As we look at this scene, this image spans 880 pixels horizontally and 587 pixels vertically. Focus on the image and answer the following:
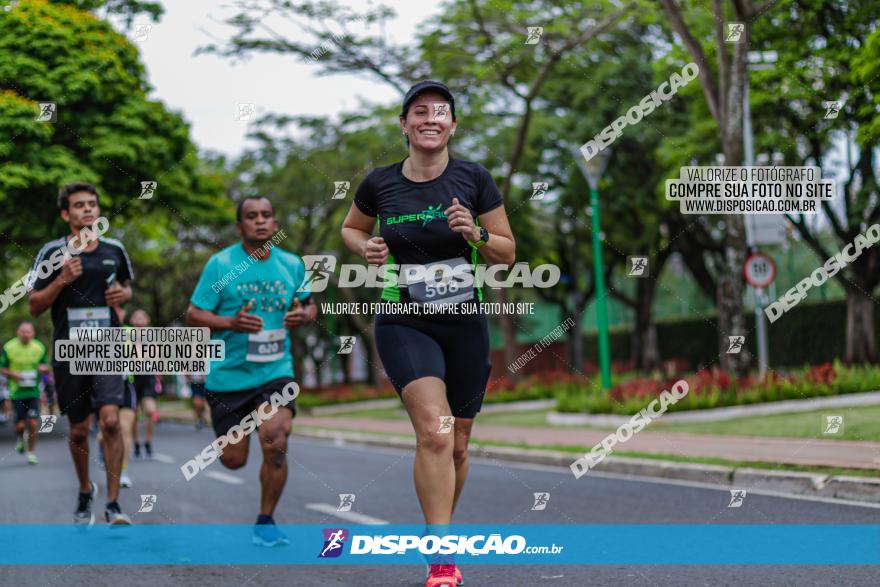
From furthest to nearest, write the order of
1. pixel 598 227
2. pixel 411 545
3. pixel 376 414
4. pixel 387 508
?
1. pixel 376 414
2. pixel 598 227
3. pixel 387 508
4. pixel 411 545

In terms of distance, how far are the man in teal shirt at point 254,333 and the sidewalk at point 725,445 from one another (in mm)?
4548

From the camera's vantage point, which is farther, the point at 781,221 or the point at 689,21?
the point at 689,21

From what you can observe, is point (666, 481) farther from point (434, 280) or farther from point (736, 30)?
point (736, 30)

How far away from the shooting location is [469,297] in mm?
5156

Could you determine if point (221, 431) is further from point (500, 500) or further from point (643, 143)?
point (643, 143)

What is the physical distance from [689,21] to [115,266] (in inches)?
740

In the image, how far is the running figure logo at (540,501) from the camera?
8.42m

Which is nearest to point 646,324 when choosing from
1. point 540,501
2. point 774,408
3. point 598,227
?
point 598,227

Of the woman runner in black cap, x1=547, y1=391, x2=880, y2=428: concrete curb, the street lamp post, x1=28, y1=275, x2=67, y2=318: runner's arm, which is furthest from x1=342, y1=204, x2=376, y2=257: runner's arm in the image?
the street lamp post

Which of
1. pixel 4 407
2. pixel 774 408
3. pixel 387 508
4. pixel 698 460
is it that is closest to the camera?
pixel 387 508

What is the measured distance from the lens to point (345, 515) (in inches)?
328

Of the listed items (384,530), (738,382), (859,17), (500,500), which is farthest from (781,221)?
(384,530)

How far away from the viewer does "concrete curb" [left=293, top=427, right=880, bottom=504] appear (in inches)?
320

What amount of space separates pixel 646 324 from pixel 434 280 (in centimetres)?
3086
